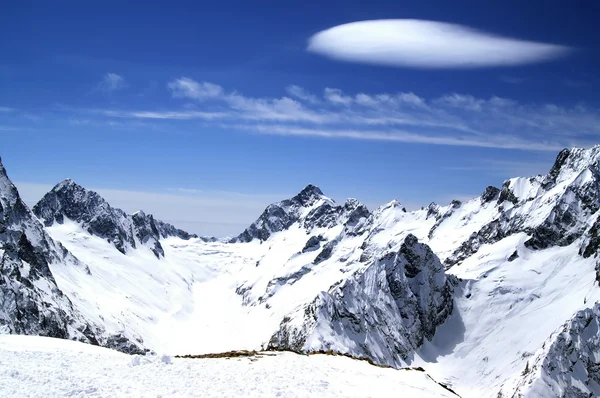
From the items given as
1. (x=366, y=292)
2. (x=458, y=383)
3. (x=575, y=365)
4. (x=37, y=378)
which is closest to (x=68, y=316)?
(x=366, y=292)

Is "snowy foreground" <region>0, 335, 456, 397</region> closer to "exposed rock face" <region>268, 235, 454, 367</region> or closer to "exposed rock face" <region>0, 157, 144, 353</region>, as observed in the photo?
"exposed rock face" <region>0, 157, 144, 353</region>

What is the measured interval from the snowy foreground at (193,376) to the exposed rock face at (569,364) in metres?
119

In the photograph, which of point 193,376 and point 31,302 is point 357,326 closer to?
point 31,302

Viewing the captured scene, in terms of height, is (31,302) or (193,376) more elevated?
(193,376)

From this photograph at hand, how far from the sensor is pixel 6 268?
433 feet

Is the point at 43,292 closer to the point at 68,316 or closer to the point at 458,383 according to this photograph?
the point at 68,316

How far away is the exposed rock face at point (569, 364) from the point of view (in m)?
135

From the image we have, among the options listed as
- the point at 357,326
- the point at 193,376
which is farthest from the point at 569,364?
the point at 193,376

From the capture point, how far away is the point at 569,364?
141 m

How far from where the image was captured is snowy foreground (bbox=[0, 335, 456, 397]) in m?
28.2

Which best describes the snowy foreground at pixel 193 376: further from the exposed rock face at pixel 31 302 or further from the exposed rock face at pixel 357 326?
the exposed rock face at pixel 357 326

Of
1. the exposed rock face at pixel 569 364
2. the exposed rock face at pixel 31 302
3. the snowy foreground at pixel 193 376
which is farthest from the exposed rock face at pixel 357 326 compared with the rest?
the snowy foreground at pixel 193 376

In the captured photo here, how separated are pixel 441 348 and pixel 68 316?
143 m

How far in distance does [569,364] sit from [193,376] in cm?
14390
